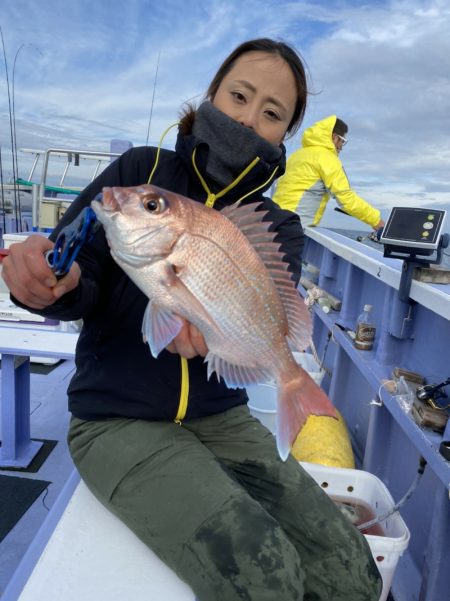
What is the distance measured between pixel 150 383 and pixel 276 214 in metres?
1.02

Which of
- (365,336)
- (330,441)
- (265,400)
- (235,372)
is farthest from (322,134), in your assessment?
(235,372)

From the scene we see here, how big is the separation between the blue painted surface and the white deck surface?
1129 millimetres

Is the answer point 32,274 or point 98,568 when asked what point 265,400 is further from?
point 32,274

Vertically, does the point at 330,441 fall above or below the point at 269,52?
below

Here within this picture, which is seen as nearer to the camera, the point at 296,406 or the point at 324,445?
the point at 296,406

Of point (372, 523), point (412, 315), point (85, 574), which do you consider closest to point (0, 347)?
point (85, 574)

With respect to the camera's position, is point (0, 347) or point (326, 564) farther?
point (0, 347)

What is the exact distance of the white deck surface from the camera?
140 cm

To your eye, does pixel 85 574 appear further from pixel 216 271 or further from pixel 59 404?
pixel 59 404

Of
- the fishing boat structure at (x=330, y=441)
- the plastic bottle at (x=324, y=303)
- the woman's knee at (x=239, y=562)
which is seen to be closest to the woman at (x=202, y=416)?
the woman's knee at (x=239, y=562)

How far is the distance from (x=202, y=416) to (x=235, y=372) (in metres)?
0.51

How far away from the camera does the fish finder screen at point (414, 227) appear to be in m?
2.36

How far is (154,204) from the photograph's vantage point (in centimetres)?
131

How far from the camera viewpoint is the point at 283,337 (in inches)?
61.5
